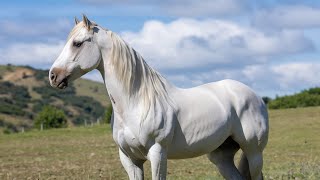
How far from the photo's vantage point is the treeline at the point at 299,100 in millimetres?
60497

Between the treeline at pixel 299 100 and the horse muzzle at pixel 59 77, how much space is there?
5495 cm

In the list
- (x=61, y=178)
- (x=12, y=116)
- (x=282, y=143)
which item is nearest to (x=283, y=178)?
(x=61, y=178)

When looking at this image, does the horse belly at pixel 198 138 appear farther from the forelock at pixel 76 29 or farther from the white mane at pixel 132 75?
the forelock at pixel 76 29

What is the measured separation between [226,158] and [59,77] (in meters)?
2.36

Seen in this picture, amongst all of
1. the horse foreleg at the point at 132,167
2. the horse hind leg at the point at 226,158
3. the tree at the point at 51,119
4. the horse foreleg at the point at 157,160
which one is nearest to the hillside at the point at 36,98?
the tree at the point at 51,119

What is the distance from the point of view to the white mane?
6566mm

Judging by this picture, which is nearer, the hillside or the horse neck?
the horse neck

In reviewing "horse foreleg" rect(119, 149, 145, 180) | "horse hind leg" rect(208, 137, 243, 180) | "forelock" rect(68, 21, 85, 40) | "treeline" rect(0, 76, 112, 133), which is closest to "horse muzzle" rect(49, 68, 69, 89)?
"forelock" rect(68, 21, 85, 40)

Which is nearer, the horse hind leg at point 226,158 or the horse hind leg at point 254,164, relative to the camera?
the horse hind leg at point 254,164

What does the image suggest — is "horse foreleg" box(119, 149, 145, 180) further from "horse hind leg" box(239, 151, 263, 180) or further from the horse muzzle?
"horse hind leg" box(239, 151, 263, 180)

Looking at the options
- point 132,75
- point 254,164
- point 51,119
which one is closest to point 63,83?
point 132,75

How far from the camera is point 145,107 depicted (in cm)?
646

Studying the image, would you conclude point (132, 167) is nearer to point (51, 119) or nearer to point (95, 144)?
point (95, 144)

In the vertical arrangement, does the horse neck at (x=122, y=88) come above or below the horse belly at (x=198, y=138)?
above
